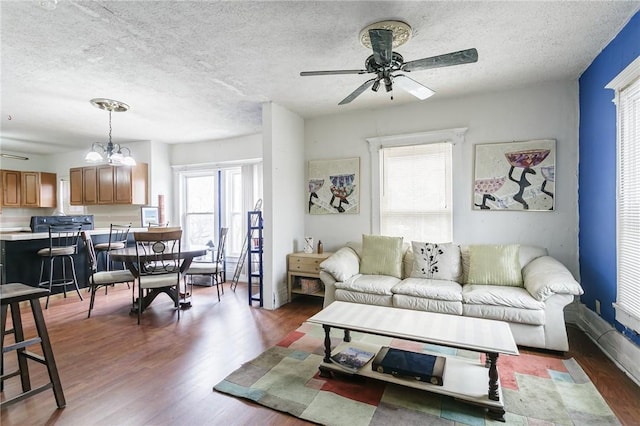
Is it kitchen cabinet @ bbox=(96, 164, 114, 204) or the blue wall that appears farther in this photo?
kitchen cabinet @ bbox=(96, 164, 114, 204)

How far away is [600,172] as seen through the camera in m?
2.87

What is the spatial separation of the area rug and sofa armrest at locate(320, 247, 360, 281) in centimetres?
107

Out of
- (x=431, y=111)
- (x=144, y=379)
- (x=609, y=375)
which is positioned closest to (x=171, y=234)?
(x=144, y=379)

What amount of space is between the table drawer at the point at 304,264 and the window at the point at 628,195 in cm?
286

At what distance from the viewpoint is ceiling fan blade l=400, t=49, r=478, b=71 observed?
2.14 m

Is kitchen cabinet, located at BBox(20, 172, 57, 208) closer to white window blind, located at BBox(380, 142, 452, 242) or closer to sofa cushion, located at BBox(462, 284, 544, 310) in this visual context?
white window blind, located at BBox(380, 142, 452, 242)

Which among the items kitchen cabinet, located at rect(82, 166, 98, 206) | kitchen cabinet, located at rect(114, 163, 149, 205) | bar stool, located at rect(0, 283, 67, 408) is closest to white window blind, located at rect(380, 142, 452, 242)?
bar stool, located at rect(0, 283, 67, 408)

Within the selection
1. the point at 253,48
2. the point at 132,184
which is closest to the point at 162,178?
the point at 132,184

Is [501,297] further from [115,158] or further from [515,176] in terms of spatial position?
[115,158]

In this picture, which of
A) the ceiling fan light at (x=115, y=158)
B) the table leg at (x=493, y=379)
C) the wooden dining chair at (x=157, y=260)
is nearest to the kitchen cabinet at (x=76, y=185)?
the ceiling fan light at (x=115, y=158)

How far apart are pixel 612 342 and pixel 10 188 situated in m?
9.94

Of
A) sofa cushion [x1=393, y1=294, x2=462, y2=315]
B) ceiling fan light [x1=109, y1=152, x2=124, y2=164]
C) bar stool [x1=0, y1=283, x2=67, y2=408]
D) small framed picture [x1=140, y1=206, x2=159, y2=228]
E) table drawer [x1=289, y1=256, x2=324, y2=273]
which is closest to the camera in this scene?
bar stool [x1=0, y1=283, x2=67, y2=408]

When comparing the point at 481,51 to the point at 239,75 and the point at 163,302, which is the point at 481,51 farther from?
the point at 163,302

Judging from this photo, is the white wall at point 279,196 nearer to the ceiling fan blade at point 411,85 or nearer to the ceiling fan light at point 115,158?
the ceiling fan blade at point 411,85
